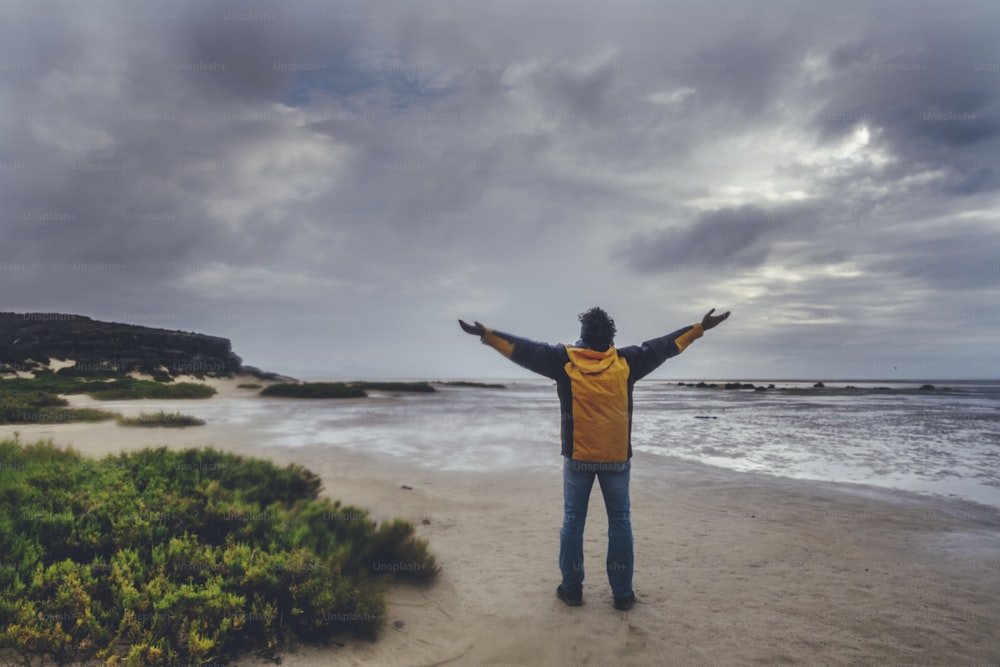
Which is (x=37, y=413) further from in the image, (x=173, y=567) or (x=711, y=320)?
(x=711, y=320)

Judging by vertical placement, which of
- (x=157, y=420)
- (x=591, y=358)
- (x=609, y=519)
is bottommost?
(x=157, y=420)

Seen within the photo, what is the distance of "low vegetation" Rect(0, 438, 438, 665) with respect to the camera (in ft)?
12.7

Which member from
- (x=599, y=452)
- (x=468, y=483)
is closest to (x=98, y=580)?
(x=599, y=452)

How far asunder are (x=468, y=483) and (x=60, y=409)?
667 inches

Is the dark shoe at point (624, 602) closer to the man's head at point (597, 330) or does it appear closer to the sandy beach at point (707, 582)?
the sandy beach at point (707, 582)

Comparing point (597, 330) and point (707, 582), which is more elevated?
point (597, 330)

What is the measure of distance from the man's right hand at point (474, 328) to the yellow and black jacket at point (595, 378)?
53mm

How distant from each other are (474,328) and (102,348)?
52127mm

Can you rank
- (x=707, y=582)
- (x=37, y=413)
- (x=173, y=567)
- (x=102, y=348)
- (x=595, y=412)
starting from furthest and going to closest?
(x=102, y=348), (x=37, y=413), (x=707, y=582), (x=595, y=412), (x=173, y=567)

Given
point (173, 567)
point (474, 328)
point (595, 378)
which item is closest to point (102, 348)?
point (173, 567)

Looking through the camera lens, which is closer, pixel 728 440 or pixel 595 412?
pixel 595 412

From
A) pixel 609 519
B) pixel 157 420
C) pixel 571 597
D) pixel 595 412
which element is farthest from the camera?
pixel 157 420

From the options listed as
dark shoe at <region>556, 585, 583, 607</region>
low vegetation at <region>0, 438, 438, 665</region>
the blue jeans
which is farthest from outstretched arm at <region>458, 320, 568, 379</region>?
low vegetation at <region>0, 438, 438, 665</region>

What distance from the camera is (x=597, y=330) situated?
5445mm
